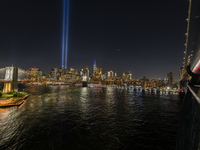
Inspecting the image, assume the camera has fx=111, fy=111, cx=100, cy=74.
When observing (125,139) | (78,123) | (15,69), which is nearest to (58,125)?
(78,123)

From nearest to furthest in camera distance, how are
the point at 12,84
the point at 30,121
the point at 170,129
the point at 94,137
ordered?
the point at 94,137 < the point at 170,129 < the point at 30,121 < the point at 12,84

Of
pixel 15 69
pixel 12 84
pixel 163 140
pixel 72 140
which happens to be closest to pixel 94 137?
pixel 72 140

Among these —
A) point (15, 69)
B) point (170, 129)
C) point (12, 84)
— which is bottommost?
point (170, 129)

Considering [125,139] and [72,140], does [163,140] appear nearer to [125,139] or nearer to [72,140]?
[125,139]

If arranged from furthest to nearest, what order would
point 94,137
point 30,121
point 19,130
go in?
point 30,121, point 19,130, point 94,137

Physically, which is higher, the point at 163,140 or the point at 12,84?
the point at 12,84

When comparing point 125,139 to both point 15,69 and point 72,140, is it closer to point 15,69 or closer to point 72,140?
point 72,140

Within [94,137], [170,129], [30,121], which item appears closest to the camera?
[94,137]

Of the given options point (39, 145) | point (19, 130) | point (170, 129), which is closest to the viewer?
point (39, 145)

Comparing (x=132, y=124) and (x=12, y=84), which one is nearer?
(x=132, y=124)
